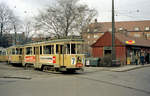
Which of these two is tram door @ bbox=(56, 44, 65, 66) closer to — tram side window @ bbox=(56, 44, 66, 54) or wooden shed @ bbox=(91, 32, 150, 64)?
tram side window @ bbox=(56, 44, 66, 54)

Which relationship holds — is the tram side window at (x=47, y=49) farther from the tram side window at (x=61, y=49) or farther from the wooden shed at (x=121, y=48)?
the wooden shed at (x=121, y=48)

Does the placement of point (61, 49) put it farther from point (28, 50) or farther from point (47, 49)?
point (28, 50)

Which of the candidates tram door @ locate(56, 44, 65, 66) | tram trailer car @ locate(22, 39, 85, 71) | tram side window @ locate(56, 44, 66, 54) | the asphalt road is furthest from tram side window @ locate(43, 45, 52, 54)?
the asphalt road

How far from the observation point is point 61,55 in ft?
55.0

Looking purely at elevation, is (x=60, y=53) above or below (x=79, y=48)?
below

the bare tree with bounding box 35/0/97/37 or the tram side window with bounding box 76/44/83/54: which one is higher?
the bare tree with bounding box 35/0/97/37

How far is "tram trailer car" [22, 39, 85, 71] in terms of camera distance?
53.6 ft

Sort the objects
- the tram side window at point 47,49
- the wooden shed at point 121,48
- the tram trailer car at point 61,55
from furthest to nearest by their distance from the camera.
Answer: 1. the wooden shed at point 121,48
2. the tram side window at point 47,49
3. the tram trailer car at point 61,55

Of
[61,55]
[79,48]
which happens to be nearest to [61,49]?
[61,55]

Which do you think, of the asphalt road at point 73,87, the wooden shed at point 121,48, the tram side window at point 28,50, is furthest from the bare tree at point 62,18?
the asphalt road at point 73,87

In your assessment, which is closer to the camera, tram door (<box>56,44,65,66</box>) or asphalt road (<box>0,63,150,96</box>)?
asphalt road (<box>0,63,150,96</box>)

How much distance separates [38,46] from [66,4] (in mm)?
20594

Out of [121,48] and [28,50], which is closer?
[28,50]

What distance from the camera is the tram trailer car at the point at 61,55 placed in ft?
53.6
